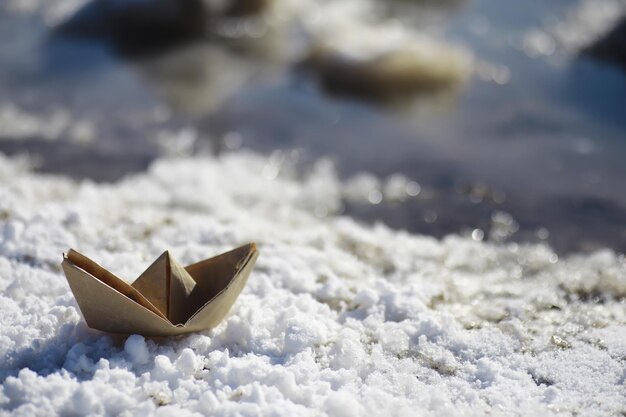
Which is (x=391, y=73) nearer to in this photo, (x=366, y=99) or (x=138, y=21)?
(x=366, y=99)

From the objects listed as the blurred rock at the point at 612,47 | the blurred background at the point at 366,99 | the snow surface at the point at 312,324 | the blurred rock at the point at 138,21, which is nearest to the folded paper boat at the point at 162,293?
the snow surface at the point at 312,324

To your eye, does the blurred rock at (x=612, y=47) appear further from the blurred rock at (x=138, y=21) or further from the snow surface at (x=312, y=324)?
the blurred rock at (x=138, y=21)

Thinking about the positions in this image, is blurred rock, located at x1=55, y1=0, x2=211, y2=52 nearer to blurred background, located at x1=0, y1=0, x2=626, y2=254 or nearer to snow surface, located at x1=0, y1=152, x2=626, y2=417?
blurred background, located at x1=0, y1=0, x2=626, y2=254

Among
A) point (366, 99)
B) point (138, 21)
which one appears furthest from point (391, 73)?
point (138, 21)

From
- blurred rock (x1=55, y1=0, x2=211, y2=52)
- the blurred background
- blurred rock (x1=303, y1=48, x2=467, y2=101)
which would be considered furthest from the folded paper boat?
blurred rock (x1=55, y1=0, x2=211, y2=52)

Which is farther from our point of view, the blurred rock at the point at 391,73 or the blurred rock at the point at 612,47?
the blurred rock at the point at 612,47
